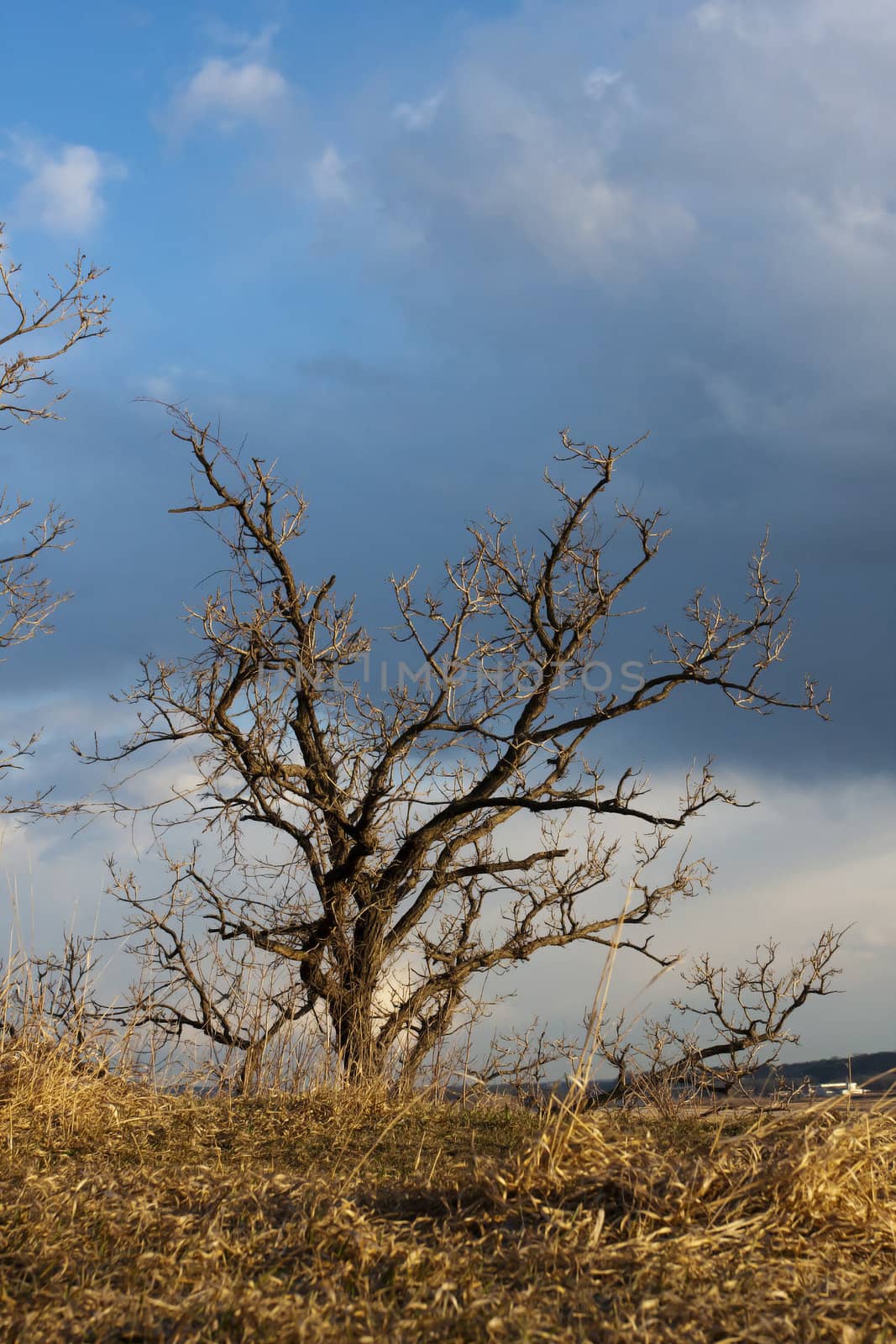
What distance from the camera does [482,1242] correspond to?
132 inches

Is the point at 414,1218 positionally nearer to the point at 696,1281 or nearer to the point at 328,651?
the point at 696,1281

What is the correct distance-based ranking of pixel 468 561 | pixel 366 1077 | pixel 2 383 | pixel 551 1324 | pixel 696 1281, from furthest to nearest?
pixel 468 561
pixel 2 383
pixel 366 1077
pixel 696 1281
pixel 551 1324

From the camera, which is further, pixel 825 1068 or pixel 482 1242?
pixel 825 1068

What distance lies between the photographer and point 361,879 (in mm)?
9836

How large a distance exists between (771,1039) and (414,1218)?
25.9 ft

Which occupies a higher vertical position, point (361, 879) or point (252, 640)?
point (252, 640)

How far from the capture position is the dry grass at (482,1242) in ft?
9.23

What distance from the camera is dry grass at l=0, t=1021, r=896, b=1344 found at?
9.23 ft

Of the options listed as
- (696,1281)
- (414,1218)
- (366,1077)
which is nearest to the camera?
(696,1281)

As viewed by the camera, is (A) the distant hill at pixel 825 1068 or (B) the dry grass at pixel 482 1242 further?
(A) the distant hill at pixel 825 1068

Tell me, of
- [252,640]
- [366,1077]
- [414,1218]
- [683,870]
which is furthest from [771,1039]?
[414,1218]

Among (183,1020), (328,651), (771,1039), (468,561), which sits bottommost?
(771,1039)

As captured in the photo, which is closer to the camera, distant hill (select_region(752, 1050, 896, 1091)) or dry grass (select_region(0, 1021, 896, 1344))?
dry grass (select_region(0, 1021, 896, 1344))

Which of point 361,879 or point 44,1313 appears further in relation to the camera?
point 361,879
